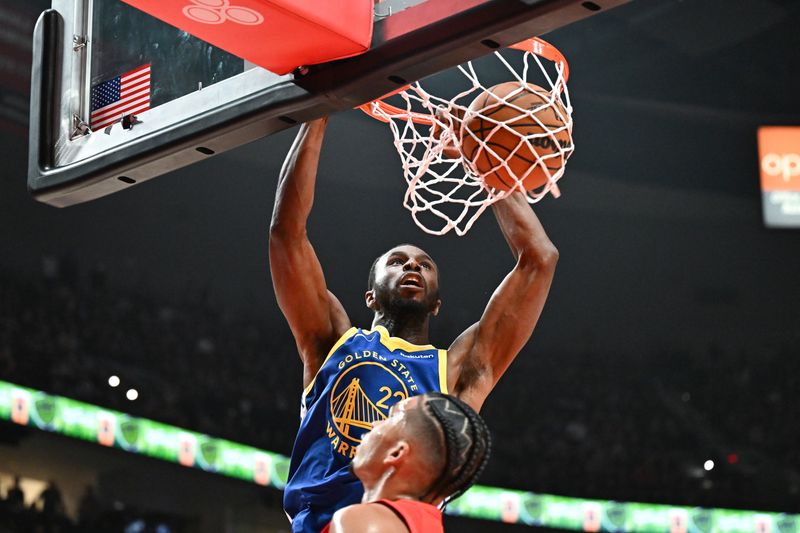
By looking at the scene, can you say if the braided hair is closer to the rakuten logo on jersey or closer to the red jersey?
the red jersey

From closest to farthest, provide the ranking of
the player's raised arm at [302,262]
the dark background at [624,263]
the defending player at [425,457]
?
the defending player at [425,457] < the player's raised arm at [302,262] < the dark background at [624,263]

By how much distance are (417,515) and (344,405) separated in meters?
1.23

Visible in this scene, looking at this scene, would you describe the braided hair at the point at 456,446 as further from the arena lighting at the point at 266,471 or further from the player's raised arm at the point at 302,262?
the arena lighting at the point at 266,471

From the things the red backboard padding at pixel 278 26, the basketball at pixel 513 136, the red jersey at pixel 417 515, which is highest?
the red backboard padding at pixel 278 26

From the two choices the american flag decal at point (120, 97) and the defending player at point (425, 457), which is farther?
the american flag decal at point (120, 97)

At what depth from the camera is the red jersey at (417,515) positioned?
2.15 meters

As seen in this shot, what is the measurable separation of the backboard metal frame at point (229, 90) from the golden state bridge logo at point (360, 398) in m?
0.93

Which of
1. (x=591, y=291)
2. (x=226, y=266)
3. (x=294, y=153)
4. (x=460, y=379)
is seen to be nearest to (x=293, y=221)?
(x=294, y=153)

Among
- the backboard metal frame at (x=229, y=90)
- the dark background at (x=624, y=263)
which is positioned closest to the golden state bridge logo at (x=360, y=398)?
the backboard metal frame at (x=229, y=90)

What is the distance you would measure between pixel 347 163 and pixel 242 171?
3.35 feet

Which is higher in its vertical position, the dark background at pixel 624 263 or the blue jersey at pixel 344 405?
the blue jersey at pixel 344 405

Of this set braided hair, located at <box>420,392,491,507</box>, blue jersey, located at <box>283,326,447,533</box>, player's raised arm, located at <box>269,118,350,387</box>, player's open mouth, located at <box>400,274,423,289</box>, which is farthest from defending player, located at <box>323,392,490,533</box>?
player's open mouth, located at <box>400,274,423,289</box>

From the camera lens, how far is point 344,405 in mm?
3402

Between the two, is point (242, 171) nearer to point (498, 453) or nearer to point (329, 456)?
point (498, 453)
